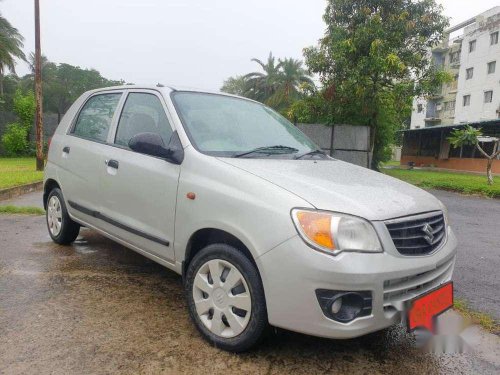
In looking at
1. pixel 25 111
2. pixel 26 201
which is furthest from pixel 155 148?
pixel 25 111

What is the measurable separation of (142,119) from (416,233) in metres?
2.27

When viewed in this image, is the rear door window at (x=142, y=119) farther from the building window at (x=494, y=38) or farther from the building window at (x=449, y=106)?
the building window at (x=449, y=106)

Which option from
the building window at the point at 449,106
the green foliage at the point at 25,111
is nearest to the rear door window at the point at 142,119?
the green foliage at the point at 25,111

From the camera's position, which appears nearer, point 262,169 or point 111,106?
point 262,169

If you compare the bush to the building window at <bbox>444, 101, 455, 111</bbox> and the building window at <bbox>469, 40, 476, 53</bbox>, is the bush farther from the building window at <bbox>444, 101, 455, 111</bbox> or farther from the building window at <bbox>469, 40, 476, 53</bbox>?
the building window at <bbox>444, 101, 455, 111</bbox>

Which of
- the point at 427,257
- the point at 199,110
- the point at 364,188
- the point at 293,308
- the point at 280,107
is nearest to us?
the point at 293,308

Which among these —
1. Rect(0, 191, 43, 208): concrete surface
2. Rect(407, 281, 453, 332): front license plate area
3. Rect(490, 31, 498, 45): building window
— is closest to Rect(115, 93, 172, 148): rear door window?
Rect(407, 281, 453, 332): front license plate area

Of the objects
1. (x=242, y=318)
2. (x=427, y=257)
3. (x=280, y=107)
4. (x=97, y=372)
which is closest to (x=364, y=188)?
(x=427, y=257)

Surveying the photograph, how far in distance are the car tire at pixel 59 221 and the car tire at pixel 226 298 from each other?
7.40 feet

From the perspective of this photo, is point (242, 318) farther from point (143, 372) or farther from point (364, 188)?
point (364, 188)

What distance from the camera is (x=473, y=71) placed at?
114ft

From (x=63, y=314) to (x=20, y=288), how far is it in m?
0.73

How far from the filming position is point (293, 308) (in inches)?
83.7

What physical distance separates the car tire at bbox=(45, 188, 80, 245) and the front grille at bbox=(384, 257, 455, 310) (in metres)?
3.35
